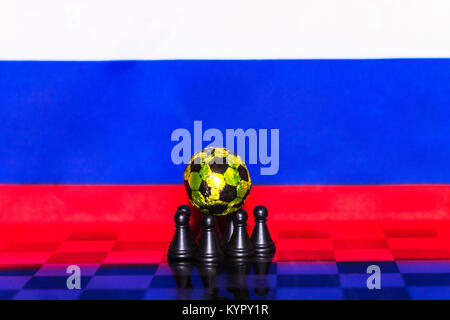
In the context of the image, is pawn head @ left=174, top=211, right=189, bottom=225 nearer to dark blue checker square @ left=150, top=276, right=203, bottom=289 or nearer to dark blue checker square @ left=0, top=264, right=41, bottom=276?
dark blue checker square @ left=150, top=276, right=203, bottom=289

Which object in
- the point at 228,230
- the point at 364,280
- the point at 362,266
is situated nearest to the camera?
the point at 364,280

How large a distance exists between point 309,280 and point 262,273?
0.16 metres

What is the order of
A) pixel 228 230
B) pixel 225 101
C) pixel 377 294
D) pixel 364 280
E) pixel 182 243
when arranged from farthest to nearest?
1. pixel 225 101
2. pixel 228 230
3. pixel 182 243
4. pixel 364 280
5. pixel 377 294

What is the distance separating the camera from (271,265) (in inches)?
88.3

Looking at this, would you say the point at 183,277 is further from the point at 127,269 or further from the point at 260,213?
the point at 260,213

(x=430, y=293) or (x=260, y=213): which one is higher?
(x=260, y=213)

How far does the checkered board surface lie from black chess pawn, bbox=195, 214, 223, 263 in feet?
0.21

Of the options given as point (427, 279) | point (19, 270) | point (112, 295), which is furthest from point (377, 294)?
point (19, 270)

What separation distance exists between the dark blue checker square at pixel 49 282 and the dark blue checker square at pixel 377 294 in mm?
822

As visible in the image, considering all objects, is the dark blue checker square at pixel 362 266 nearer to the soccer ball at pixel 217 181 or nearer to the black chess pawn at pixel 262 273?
the black chess pawn at pixel 262 273
